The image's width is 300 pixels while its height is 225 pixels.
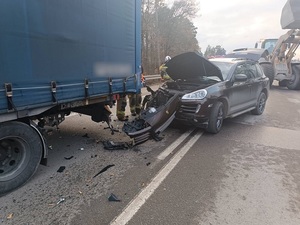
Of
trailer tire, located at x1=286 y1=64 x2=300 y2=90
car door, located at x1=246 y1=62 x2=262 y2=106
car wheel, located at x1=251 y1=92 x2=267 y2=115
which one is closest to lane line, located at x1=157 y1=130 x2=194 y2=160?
car door, located at x1=246 y1=62 x2=262 y2=106

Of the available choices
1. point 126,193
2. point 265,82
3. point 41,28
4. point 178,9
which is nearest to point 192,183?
point 126,193

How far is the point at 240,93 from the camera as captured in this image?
6711mm

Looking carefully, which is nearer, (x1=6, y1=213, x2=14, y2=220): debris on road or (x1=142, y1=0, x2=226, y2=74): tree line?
(x1=6, y1=213, x2=14, y2=220): debris on road

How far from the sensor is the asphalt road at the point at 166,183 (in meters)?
2.78

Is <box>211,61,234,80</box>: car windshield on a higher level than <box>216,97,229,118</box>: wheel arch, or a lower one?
higher

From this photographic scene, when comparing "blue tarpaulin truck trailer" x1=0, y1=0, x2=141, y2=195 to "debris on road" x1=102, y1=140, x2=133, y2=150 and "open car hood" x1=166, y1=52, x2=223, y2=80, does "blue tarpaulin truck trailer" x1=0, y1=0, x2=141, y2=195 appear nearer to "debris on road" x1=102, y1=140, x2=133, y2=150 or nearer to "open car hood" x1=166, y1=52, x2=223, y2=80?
"debris on road" x1=102, y1=140, x2=133, y2=150

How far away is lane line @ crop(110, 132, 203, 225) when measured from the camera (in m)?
2.71

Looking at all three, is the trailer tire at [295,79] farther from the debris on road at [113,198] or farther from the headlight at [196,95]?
the debris on road at [113,198]

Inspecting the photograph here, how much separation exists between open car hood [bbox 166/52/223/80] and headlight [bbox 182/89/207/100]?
2.62ft

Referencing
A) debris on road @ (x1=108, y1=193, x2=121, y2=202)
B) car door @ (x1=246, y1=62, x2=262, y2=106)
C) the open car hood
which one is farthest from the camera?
car door @ (x1=246, y1=62, x2=262, y2=106)

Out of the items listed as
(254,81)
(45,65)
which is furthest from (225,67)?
(45,65)

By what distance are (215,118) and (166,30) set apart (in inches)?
1303

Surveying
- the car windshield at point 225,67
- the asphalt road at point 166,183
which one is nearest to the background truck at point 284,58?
the car windshield at point 225,67

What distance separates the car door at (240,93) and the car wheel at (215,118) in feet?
1.88
